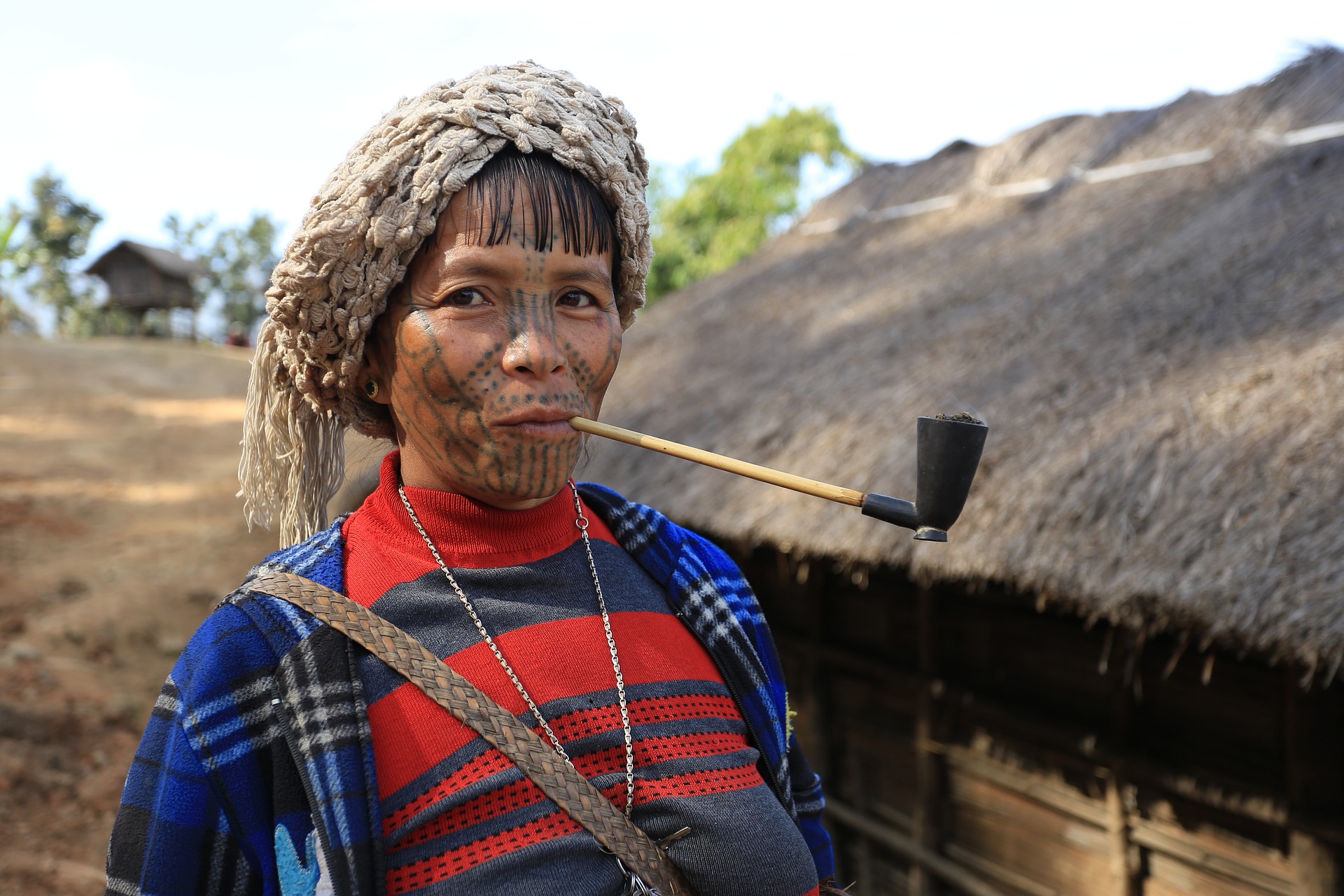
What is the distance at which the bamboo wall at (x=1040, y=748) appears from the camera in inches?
111

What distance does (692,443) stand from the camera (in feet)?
14.5

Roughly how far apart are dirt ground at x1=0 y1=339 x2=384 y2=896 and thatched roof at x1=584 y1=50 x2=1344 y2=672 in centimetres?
364

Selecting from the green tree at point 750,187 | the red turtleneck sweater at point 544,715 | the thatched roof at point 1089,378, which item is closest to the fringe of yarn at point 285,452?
the red turtleneck sweater at point 544,715

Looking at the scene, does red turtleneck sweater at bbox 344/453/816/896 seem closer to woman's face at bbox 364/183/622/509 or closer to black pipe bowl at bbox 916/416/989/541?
woman's face at bbox 364/183/622/509

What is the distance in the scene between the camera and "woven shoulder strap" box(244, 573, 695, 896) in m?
0.98

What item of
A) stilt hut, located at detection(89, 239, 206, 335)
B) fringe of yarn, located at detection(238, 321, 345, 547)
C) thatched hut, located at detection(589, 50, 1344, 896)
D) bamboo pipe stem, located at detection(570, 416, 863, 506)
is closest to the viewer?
bamboo pipe stem, located at detection(570, 416, 863, 506)

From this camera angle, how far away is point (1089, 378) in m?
3.17

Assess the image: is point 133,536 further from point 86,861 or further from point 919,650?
point 919,650

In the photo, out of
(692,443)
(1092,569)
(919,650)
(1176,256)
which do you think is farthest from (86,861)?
(1176,256)

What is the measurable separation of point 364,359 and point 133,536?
1003 centimetres

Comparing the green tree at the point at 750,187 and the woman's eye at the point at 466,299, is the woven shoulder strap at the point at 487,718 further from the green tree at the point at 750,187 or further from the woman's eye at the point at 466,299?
the green tree at the point at 750,187

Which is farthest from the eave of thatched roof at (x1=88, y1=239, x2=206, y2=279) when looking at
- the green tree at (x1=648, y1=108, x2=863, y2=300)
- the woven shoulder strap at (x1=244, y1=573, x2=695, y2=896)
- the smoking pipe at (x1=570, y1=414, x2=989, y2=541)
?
the smoking pipe at (x1=570, y1=414, x2=989, y2=541)

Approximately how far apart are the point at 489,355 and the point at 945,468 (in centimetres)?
52

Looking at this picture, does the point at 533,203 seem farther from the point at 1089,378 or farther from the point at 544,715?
the point at 1089,378
